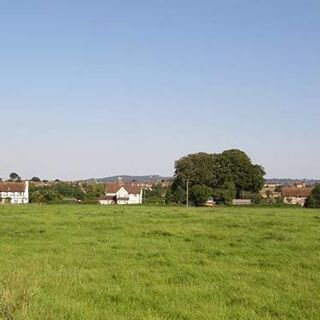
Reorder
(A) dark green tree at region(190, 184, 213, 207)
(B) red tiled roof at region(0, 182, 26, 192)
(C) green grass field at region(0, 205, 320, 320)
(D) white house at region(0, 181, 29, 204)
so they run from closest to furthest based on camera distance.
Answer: (C) green grass field at region(0, 205, 320, 320) → (A) dark green tree at region(190, 184, 213, 207) → (D) white house at region(0, 181, 29, 204) → (B) red tiled roof at region(0, 182, 26, 192)

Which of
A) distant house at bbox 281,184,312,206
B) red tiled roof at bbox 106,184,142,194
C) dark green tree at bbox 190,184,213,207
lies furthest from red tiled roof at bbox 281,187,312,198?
dark green tree at bbox 190,184,213,207

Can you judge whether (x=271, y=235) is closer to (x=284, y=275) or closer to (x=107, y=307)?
(x=284, y=275)

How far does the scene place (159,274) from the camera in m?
13.6

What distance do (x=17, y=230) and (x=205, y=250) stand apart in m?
10.1

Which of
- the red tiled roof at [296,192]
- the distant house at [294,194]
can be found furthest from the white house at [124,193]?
the red tiled roof at [296,192]

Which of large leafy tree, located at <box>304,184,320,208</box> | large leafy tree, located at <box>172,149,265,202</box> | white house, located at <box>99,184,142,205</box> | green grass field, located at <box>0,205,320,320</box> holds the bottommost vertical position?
green grass field, located at <box>0,205,320,320</box>

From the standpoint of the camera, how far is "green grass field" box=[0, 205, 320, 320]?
9672 mm

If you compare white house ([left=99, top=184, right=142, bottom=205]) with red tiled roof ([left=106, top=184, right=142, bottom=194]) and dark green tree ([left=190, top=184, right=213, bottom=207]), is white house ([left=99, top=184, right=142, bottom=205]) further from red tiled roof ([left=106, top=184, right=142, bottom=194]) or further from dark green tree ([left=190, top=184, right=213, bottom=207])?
dark green tree ([left=190, top=184, right=213, bottom=207])

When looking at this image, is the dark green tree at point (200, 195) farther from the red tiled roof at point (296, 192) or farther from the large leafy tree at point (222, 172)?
the red tiled roof at point (296, 192)

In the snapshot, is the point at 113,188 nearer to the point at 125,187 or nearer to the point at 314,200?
the point at 125,187

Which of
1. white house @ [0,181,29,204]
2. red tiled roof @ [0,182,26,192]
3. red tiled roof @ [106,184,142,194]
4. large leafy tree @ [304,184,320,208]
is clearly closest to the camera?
large leafy tree @ [304,184,320,208]

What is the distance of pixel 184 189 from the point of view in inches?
3989

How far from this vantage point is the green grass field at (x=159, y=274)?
967 centimetres

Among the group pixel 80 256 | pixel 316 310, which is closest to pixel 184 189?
pixel 80 256
